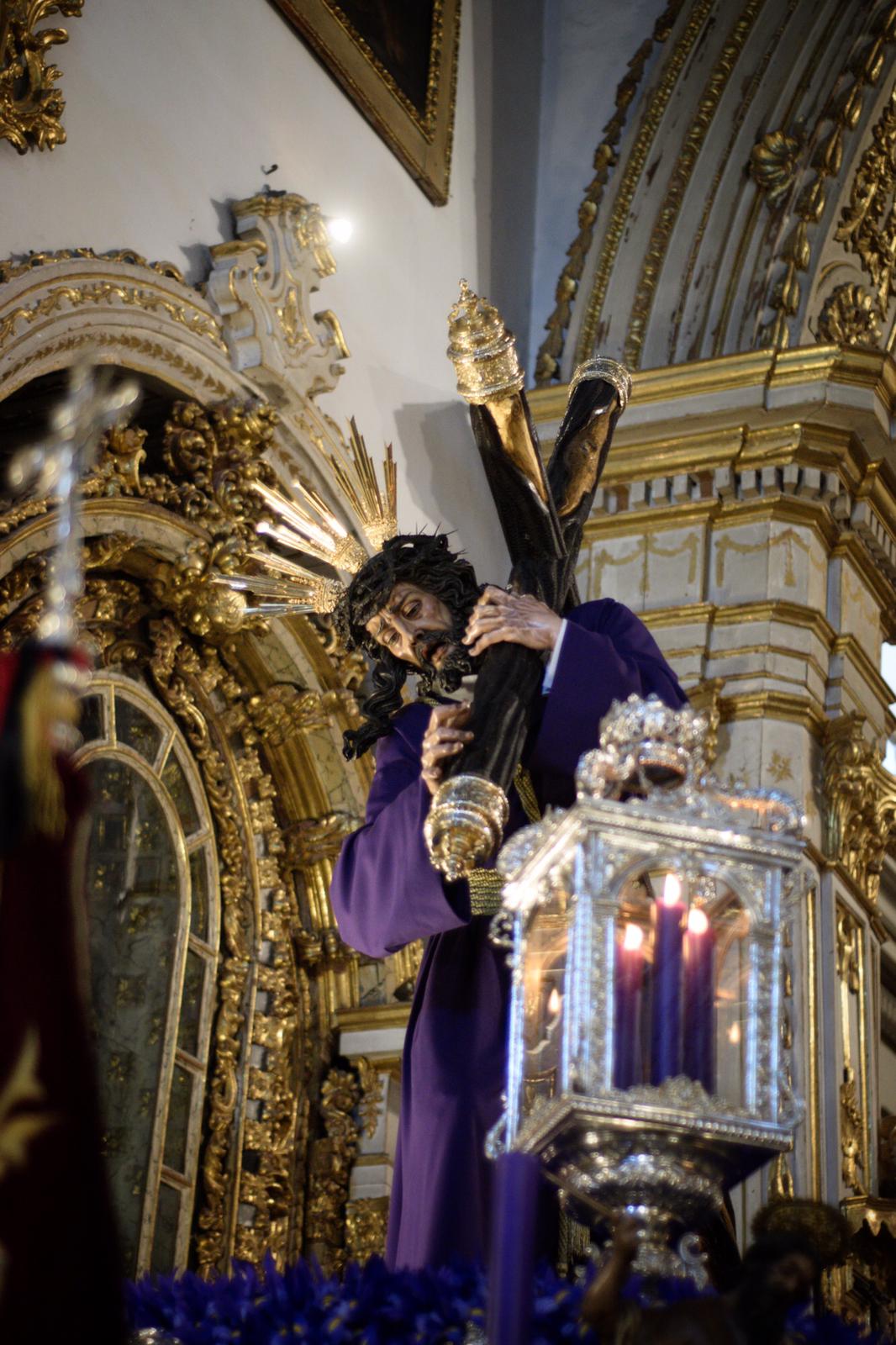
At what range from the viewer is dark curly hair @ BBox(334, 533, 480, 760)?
9.77 ft

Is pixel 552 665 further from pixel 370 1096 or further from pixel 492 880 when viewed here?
pixel 370 1096

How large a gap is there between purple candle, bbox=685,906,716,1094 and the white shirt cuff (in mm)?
687

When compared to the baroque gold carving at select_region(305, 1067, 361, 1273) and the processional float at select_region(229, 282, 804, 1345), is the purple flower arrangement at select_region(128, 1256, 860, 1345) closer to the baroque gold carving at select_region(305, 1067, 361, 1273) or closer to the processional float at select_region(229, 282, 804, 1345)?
the processional float at select_region(229, 282, 804, 1345)

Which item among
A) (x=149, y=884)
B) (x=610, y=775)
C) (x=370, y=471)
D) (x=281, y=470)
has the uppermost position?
(x=281, y=470)

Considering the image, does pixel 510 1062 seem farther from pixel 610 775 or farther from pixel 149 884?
pixel 149 884

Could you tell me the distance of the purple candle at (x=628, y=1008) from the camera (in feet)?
6.72

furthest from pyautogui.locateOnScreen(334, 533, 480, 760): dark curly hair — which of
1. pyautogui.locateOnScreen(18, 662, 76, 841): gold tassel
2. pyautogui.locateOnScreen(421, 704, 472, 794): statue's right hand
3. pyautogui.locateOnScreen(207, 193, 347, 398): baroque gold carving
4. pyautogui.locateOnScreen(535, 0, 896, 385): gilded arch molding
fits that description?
pyautogui.locateOnScreen(535, 0, 896, 385): gilded arch molding

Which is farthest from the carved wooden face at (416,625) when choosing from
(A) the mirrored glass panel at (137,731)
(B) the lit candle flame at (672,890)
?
(A) the mirrored glass panel at (137,731)

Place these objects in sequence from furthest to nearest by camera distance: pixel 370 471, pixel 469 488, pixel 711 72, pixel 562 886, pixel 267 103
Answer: pixel 711 72 < pixel 469 488 < pixel 267 103 < pixel 370 471 < pixel 562 886

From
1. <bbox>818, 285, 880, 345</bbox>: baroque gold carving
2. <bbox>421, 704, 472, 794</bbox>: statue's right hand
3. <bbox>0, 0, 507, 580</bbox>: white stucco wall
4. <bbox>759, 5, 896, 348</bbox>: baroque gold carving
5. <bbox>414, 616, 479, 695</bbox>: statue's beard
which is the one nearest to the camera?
<bbox>421, 704, 472, 794</bbox>: statue's right hand

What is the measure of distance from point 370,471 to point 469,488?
2.15 metres

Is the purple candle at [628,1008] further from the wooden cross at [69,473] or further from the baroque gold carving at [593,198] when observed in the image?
the baroque gold carving at [593,198]

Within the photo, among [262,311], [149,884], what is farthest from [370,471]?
[149,884]

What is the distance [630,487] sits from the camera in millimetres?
5996
